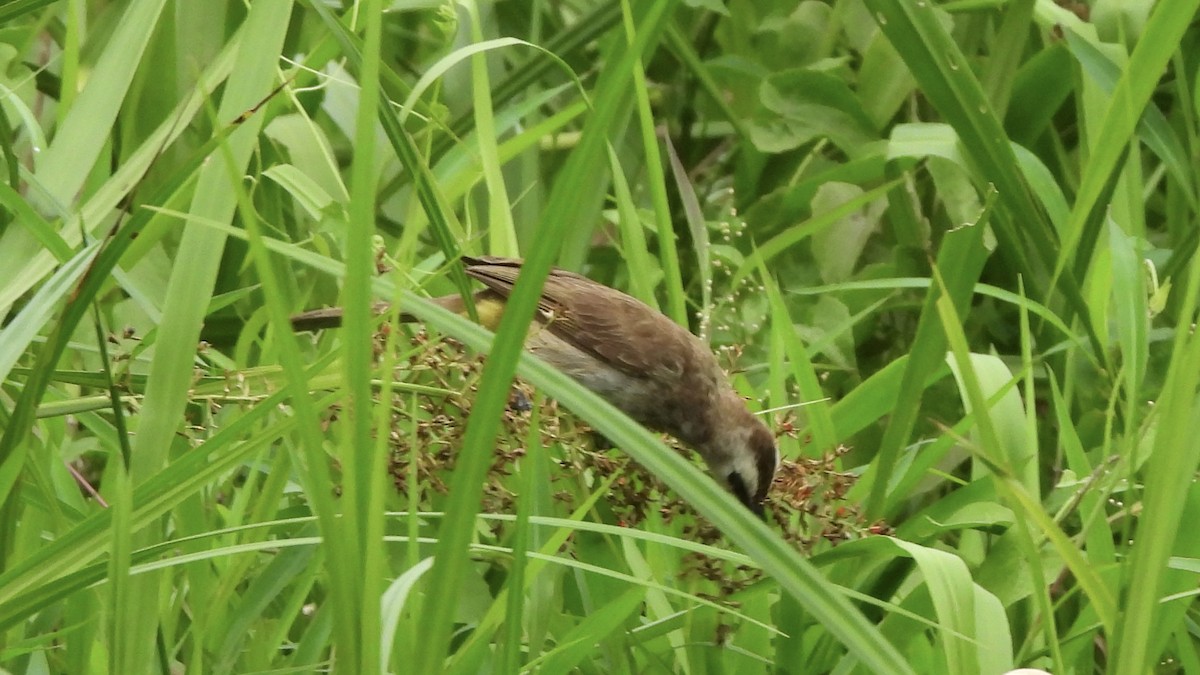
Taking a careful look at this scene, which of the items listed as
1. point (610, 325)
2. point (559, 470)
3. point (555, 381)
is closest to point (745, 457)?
point (559, 470)

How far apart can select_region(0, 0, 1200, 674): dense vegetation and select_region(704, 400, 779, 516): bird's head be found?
84 millimetres

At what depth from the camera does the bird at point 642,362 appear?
98.5 inches

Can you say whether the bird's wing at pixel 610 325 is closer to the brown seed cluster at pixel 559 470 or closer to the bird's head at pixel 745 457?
the bird's head at pixel 745 457

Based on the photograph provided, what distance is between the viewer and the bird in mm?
2502

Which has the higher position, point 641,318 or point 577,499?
point 641,318

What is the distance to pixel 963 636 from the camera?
59.5 inches

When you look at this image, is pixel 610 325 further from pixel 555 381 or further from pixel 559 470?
pixel 555 381

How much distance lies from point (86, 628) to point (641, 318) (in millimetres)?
1329

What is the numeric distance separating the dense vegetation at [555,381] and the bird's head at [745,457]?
84 millimetres

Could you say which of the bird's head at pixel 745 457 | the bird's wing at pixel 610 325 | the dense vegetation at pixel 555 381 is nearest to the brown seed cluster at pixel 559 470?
the dense vegetation at pixel 555 381

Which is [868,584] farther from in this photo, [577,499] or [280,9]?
[280,9]

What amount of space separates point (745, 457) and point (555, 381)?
1.20 meters

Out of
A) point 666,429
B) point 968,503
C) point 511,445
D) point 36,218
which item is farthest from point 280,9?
point 666,429

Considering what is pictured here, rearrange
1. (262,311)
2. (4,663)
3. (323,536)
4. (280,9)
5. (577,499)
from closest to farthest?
(323,536), (280,9), (4,663), (577,499), (262,311)
